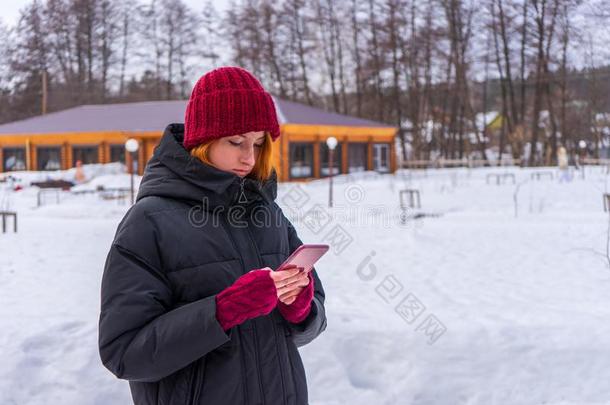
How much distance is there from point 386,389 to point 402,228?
7.05 m

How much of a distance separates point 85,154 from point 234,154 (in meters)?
27.4

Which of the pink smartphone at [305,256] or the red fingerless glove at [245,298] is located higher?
the pink smartphone at [305,256]

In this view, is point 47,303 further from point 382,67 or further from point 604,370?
point 382,67

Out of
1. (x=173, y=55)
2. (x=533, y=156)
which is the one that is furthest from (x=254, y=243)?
(x=173, y=55)

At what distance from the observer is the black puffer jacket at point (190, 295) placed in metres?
1.60

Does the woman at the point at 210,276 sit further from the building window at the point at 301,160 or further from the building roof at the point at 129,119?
the building window at the point at 301,160

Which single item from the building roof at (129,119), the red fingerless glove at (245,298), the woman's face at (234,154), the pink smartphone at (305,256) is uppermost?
the building roof at (129,119)

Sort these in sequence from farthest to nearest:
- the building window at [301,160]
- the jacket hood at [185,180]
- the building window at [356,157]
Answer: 1. the building window at [356,157]
2. the building window at [301,160]
3. the jacket hood at [185,180]

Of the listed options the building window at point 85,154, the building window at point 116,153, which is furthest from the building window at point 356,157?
the building window at point 85,154

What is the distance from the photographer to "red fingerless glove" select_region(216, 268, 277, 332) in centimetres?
160

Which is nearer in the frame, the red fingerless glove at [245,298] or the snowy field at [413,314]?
the red fingerless glove at [245,298]

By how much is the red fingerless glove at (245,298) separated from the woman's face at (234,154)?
40 centimetres

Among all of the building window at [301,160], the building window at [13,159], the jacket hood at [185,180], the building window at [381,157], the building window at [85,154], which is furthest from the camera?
the building window at [381,157]

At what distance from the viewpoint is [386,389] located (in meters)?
4.55
